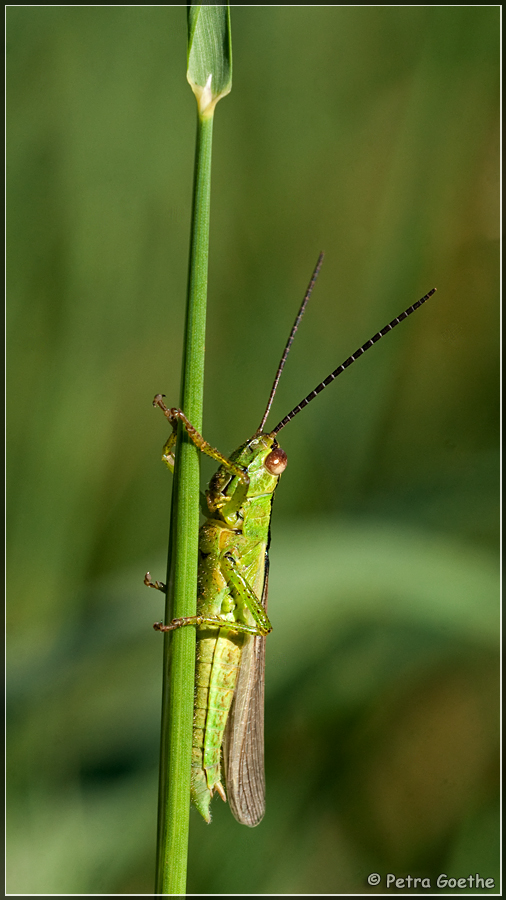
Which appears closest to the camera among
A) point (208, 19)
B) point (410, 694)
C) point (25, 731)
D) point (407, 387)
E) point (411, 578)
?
point (208, 19)

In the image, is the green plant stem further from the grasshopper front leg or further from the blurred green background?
the blurred green background

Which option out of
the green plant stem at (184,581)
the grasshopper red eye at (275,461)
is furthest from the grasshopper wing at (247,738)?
the green plant stem at (184,581)

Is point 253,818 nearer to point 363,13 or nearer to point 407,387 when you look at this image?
point 407,387

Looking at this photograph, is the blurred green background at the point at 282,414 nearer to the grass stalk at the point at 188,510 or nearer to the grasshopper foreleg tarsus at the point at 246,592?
the grasshopper foreleg tarsus at the point at 246,592

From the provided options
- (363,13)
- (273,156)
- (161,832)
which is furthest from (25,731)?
(363,13)

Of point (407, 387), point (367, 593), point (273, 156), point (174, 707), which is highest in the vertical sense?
point (273, 156)

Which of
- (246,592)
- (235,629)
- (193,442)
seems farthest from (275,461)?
(193,442)

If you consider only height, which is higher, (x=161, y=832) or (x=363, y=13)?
(x=363, y=13)
